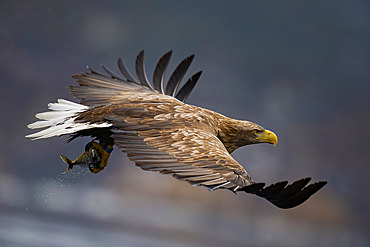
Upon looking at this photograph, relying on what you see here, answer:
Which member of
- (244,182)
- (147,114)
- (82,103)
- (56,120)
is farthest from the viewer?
(82,103)

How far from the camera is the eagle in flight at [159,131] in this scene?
66.8 inches

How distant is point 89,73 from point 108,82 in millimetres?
114

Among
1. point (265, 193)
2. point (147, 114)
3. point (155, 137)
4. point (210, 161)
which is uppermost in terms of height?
point (147, 114)

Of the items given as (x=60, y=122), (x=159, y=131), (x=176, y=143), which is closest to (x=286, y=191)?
(x=176, y=143)

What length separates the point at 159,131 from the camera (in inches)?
81.7

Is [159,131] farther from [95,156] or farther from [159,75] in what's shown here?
[159,75]

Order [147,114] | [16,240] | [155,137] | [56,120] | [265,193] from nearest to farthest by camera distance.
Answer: [265,193], [155,137], [147,114], [56,120], [16,240]

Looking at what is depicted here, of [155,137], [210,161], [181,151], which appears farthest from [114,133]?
[210,161]

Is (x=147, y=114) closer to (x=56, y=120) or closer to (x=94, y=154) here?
(x=94, y=154)

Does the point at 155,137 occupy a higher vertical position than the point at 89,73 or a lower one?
lower

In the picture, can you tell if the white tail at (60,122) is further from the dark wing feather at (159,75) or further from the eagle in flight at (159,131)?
the dark wing feather at (159,75)

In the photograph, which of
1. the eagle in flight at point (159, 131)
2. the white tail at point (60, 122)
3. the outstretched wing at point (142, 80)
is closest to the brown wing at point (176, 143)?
the eagle in flight at point (159, 131)

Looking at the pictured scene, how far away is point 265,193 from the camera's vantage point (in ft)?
5.17

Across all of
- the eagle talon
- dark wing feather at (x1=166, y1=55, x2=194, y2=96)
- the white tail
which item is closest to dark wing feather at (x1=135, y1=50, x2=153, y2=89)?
dark wing feather at (x1=166, y1=55, x2=194, y2=96)
